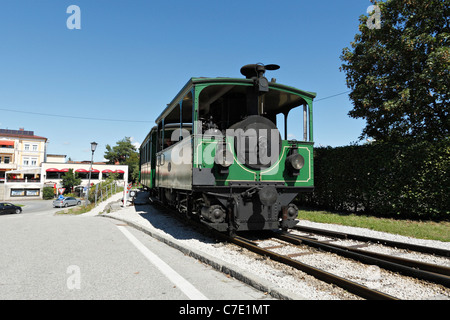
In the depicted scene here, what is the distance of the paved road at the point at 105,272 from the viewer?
11.6 ft

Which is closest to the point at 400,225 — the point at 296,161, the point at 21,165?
the point at 296,161

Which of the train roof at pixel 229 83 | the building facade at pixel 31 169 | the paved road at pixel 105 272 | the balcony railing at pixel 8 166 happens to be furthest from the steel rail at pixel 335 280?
the balcony railing at pixel 8 166

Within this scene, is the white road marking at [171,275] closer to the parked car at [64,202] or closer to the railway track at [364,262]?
the railway track at [364,262]

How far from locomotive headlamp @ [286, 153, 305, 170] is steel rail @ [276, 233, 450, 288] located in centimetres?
155

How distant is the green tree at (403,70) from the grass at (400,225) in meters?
2.82

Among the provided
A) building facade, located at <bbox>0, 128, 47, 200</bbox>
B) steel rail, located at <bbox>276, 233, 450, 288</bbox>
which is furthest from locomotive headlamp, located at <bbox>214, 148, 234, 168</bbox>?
building facade, located at <bbox>0, 128, 47, 200</bbox>

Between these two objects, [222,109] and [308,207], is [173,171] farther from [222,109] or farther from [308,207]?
[308,207]

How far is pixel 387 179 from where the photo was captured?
1020cm

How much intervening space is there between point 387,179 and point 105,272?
9278 millimetres

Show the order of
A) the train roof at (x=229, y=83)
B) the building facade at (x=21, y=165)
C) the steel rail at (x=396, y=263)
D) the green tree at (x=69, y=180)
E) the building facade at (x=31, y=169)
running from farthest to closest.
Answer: the building facade at (x=31, y=169), the building facade at (x=21, y=165), the green tree at (x=69, y=180), the train roof at (x=229, y=83), the steel rail at (x=396, y=263)

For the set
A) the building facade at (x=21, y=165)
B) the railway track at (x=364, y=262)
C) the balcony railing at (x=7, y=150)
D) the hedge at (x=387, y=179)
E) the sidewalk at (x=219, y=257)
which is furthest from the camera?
the balcony railing at (x=7, y=150)
